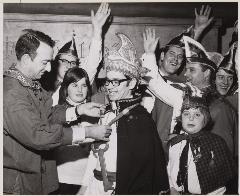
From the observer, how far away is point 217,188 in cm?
215

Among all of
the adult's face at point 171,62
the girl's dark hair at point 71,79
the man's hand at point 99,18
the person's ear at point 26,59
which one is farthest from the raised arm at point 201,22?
the person's ear at point 26,59

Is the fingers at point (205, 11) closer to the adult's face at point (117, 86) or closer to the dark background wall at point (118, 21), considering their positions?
the dark background wall at point (118, 21)

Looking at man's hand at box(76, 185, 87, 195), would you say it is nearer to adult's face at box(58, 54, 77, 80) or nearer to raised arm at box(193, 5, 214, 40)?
adult's face at box(58, 54, 77, 80)

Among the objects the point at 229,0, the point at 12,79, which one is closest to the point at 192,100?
the point at 229,0

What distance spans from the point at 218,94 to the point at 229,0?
0.66m

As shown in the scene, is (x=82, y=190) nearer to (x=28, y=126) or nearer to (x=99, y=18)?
(x=28, y=126)

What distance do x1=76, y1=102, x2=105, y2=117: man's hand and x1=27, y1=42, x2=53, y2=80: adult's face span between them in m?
0.34

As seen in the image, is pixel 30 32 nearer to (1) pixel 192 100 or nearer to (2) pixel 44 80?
(2) pixel 44 80

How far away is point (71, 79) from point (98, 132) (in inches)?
17.4

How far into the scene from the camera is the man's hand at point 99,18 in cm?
222

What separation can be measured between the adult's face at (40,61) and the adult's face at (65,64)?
9.6 inches

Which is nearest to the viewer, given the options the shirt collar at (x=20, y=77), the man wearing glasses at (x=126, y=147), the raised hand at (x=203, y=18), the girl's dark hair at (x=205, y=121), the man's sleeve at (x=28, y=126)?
the man's sleeve at (x=28, y=126)

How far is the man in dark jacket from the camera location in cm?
183

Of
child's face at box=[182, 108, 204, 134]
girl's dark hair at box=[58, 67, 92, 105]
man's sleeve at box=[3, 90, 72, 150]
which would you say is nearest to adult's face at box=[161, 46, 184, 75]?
child's face at box=[182, 108, 204, 134]
